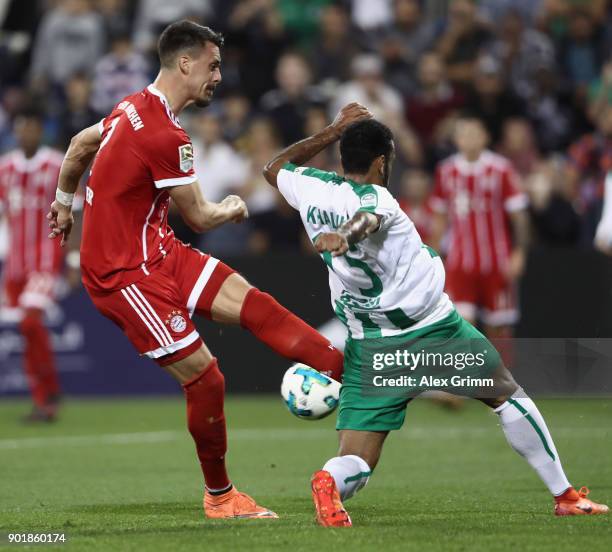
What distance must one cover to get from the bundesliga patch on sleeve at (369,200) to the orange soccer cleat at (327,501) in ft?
3.89

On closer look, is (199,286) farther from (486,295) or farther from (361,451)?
(486,295)

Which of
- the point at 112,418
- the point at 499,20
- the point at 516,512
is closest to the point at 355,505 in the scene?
the point at 516,512

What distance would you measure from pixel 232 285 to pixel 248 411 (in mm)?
6467

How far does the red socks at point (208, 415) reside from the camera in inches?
255

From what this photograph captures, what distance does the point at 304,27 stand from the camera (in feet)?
57.4

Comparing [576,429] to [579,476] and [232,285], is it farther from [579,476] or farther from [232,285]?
[232,285]

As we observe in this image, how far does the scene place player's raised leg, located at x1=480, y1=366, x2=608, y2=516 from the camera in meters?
6.28

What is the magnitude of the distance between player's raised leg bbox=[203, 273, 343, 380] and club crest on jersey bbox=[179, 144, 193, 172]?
67cm

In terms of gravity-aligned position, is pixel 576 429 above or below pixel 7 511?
below

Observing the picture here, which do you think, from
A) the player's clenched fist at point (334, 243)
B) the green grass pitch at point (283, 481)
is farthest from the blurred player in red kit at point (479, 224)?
the player's clenched fist at point (334, 243)

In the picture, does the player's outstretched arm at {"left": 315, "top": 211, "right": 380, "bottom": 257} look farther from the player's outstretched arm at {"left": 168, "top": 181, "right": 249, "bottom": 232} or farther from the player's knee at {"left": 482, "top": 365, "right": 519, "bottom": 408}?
the player's knee at {"left": 482, "top": 365, "right": 519, "bottom": 408}


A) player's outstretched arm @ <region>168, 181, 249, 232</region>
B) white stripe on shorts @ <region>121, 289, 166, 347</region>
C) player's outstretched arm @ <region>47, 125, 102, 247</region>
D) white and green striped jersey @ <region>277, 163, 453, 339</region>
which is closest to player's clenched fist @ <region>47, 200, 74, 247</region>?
player's outstretched arm @ <region>47, 125, 102, 247</region>

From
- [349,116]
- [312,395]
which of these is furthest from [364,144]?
[312,395]

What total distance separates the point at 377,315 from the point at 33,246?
6.85m
